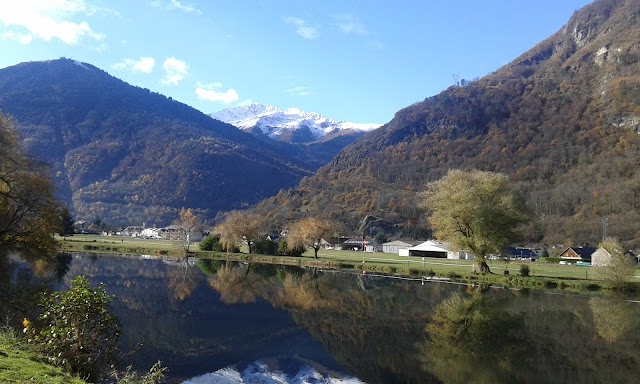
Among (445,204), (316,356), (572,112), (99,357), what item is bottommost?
(316,356)

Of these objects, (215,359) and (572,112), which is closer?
(215,359)

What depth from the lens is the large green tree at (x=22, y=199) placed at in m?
33.5

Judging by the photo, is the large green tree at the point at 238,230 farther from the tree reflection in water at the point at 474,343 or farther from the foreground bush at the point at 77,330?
the foreground bush at the point at 77,330

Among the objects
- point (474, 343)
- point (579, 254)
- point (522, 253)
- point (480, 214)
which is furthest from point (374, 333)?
point (522, 253)

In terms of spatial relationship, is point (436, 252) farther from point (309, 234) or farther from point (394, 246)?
point (309, 234)

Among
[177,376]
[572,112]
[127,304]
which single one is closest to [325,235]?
[127,304]

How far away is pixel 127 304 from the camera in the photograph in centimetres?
2962

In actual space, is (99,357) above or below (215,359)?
above

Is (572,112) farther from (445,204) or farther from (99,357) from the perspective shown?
(99,357)

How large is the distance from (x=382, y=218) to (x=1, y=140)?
446 ft

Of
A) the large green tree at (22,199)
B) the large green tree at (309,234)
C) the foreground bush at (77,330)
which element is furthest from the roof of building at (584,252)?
the foreground bush at (77,330)

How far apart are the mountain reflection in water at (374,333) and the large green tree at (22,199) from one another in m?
4.65

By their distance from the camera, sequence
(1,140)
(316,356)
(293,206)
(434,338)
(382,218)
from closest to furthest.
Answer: (316,356) < (434,338) < (1,140) < (382,218) < (293,206)

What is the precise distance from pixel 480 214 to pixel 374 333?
2781 centimetres
